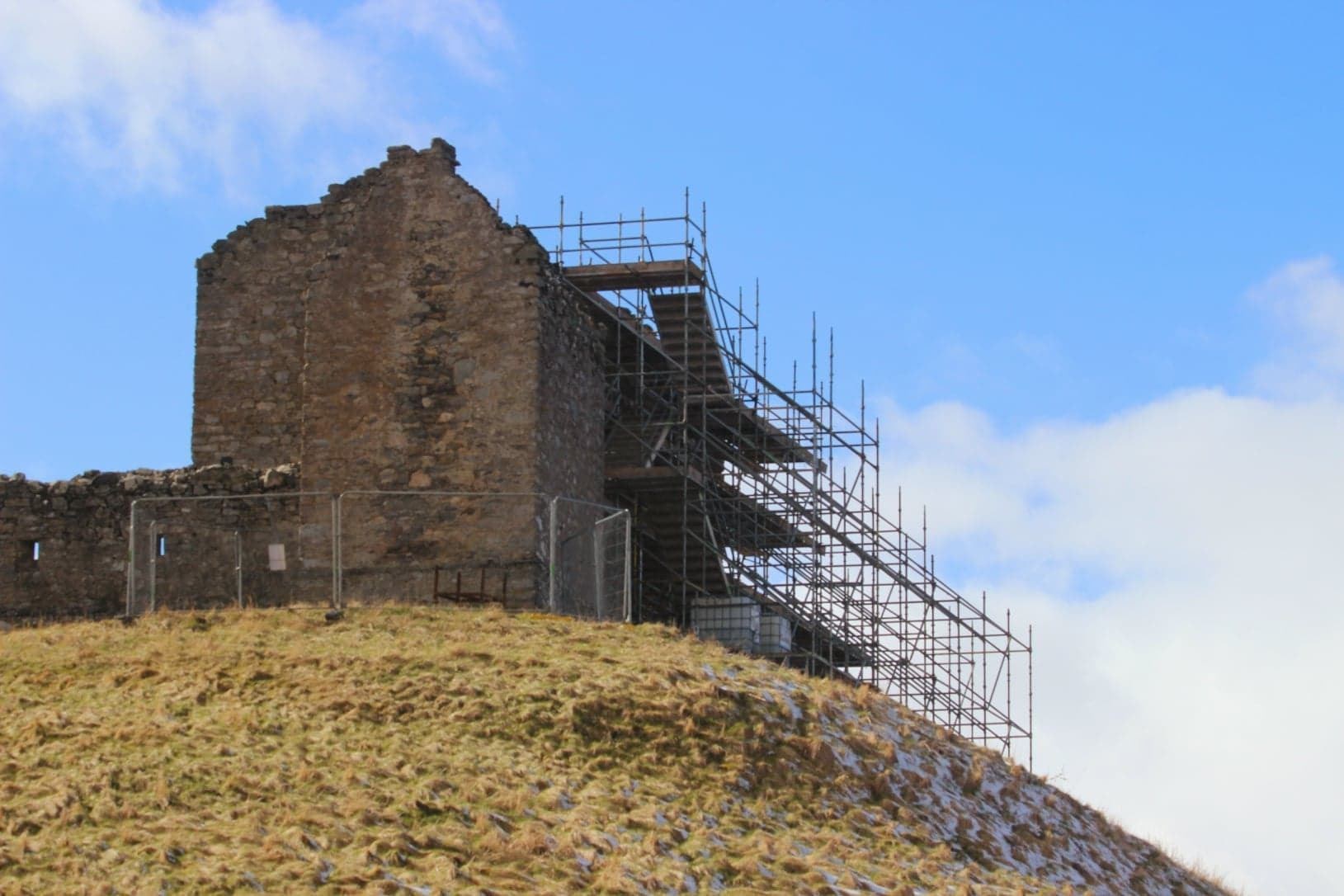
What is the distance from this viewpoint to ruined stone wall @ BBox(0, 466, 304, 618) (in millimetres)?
24906

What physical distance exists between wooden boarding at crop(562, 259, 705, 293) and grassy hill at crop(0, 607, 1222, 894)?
34.7ft

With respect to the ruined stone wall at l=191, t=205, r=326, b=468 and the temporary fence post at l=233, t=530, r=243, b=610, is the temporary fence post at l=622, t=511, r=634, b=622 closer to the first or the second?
the temporary fence post at l=233, t=530, r=243, b=610

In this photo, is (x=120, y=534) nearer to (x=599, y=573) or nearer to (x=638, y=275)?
(x=599, y=573)

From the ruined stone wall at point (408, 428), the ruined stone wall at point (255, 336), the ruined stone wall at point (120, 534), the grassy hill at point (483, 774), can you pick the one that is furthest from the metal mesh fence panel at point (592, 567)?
the ruined stone wall at point (255, 336)

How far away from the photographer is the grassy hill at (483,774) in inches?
590

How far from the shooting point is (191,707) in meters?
18.1

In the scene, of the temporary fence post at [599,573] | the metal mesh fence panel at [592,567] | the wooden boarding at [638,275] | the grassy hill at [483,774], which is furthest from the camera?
the wooden boarding at [638,275]

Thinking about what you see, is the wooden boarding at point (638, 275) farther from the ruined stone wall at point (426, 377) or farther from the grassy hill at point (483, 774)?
the grassy hill at point (483, 774)

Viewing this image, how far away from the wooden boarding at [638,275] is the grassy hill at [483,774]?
10.6 meters

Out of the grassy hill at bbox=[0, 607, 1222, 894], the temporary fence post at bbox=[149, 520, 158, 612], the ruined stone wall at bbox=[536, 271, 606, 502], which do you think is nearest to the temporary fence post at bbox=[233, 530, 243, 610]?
the temporary fence post at bbox=[149, 520, 158, 612]

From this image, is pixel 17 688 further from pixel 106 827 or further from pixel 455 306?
pixel 455 306

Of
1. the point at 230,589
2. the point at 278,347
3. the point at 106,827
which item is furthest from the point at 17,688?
the point at 278,347

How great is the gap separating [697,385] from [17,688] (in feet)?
49.4

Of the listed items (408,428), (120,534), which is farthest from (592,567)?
(120,534)
